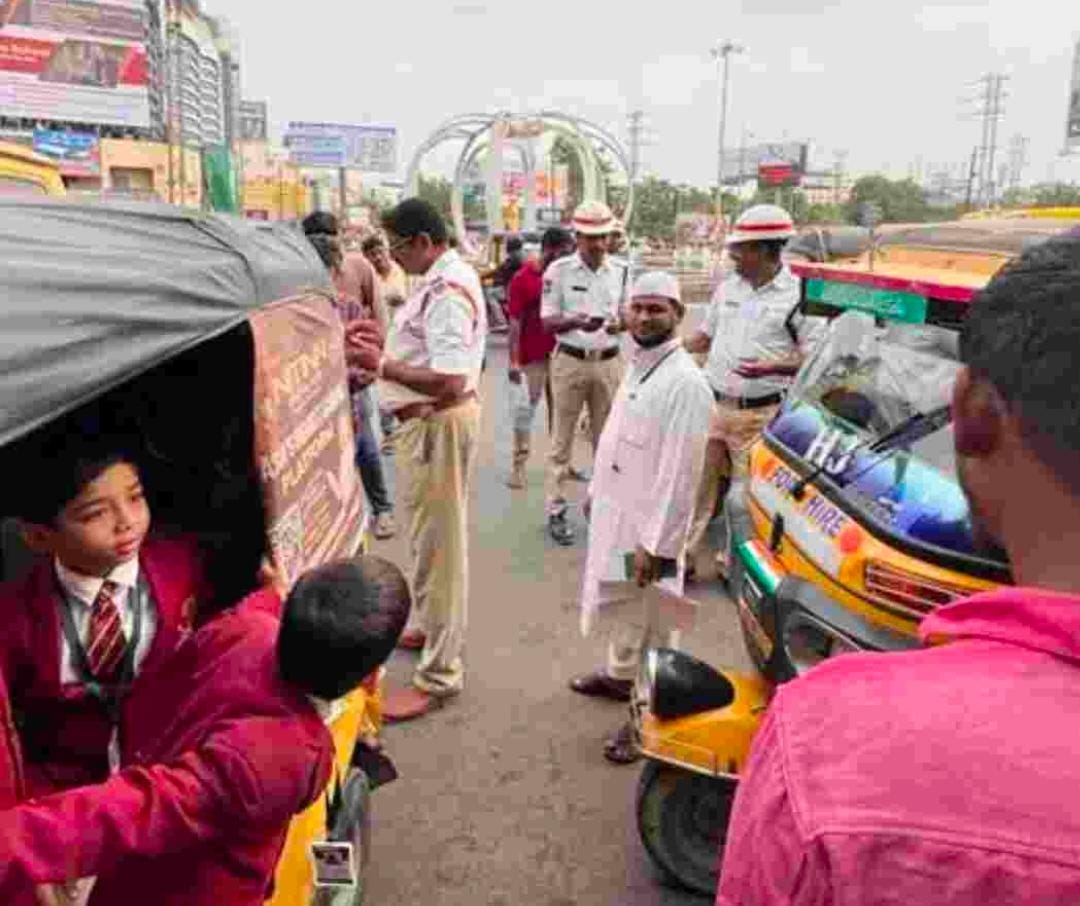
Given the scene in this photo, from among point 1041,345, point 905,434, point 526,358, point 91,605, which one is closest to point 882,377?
point 905,434

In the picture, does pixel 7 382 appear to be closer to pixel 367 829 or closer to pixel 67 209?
pixel 67 209

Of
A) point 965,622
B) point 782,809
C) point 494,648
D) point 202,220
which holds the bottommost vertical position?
point 494,648

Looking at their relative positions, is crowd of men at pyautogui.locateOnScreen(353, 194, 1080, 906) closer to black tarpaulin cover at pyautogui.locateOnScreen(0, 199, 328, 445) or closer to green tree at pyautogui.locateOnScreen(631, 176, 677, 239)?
black tarpaulin cover at pyautogui.locateOnScreen(0, 199, 328, 445)

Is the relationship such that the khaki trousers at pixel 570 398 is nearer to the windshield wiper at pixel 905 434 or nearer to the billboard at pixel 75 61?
the windshield wiper at pixel 905 434

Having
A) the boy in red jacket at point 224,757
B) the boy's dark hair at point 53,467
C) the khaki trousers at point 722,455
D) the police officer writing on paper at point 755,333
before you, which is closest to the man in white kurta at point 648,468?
the khaki trousers at point 722,455

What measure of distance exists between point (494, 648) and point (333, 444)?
2189mm

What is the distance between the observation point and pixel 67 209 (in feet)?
6.47

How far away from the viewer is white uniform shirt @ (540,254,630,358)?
6082 mm

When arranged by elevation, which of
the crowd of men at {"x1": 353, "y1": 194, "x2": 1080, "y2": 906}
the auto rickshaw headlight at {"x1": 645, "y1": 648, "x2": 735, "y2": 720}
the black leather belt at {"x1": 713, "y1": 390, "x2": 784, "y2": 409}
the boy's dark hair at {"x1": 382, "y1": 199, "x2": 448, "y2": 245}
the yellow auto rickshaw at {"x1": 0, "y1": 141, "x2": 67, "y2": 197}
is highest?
the yellow auto rickshaw at {"x1": 0, "y1": 141, "x2": 67, "y2": 197}

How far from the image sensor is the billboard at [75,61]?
120 ft

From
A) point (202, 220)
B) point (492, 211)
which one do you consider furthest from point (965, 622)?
point (492, 211)

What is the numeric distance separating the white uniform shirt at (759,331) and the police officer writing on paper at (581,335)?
114cm

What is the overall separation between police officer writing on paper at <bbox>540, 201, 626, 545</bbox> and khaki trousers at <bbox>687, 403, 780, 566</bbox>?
92 cm

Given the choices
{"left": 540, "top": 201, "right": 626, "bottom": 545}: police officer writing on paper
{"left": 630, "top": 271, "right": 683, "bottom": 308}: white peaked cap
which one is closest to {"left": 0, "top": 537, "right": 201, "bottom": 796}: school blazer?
{"left": 630, "top": 271, "right": 683, "bottom": 308}: white peaked cap
